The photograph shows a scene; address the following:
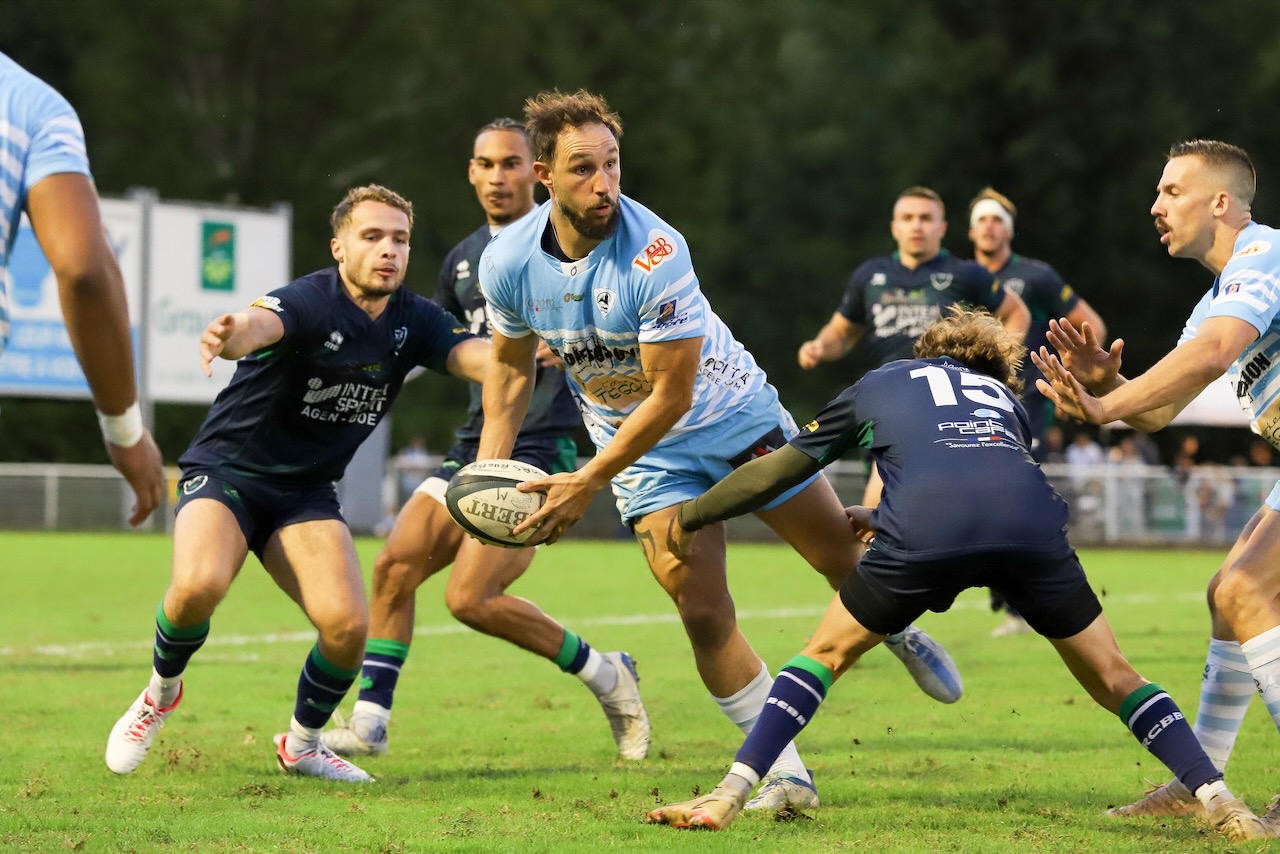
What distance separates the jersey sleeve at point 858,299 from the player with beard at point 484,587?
3696mm

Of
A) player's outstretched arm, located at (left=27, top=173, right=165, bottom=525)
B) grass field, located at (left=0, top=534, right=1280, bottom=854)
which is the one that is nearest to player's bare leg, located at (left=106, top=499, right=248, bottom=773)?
grass field, located at (left=0, top=534, right=1280, bottom=854)

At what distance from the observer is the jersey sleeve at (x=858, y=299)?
37.2 ft

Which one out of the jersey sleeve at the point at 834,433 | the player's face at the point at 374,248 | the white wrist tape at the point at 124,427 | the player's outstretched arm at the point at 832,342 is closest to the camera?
the white wrist tape at the point at 124,427

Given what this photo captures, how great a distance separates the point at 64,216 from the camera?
3900 millimetres

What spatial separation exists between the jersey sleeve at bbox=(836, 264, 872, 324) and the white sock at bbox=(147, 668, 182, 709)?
5.87 metres

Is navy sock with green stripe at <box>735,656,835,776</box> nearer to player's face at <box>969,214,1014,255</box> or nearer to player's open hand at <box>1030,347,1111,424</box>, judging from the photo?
player's open hand at <box>1030,347,1111,424</box>

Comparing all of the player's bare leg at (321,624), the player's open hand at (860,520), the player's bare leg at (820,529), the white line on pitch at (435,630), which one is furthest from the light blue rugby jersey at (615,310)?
the white line on pitch at (435,630)

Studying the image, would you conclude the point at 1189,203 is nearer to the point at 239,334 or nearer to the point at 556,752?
the point at 239,334

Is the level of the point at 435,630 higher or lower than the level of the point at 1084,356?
lower

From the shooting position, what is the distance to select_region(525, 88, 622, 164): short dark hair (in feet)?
18.6

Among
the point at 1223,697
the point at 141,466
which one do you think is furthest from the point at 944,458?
the point at 141,466

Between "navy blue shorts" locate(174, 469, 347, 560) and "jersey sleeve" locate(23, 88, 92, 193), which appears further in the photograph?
"navy blue shorts" locate(174, 469, 347, 560)

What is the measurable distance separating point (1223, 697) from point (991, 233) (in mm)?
6248

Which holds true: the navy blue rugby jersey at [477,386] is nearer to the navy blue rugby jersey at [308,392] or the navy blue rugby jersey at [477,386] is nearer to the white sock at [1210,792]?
the navy blue rugby jersey at [308,392]
